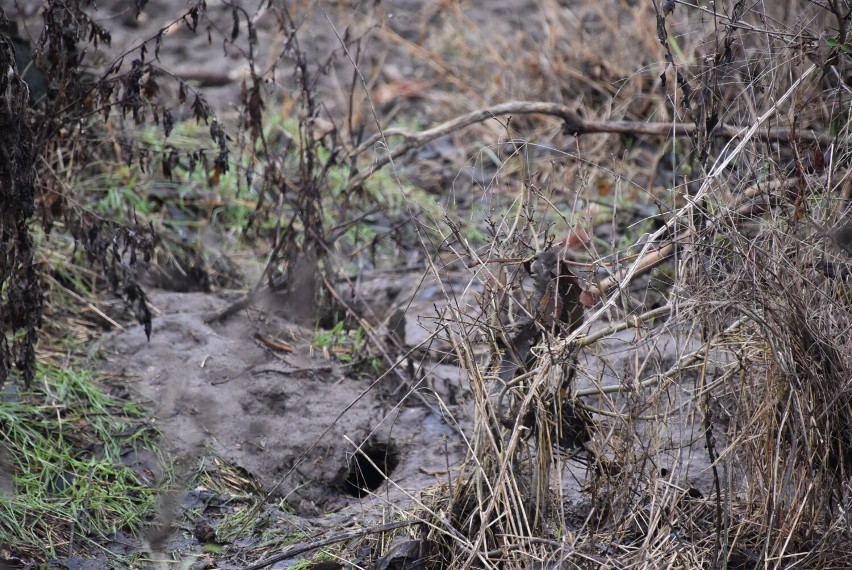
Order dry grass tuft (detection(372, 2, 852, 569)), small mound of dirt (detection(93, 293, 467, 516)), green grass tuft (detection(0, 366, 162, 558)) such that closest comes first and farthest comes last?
1. dry grass tuft (detection(372, 2, 852, 569))
2. green grass tuft (detection(0, 366, 162, 558))
3. small mound of dirt (detection(93, 293, 467, 516))

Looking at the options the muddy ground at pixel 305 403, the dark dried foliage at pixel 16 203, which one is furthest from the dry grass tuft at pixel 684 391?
the dark dried foliage at pixel 16 203

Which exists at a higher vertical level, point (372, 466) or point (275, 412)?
point (275, 412)

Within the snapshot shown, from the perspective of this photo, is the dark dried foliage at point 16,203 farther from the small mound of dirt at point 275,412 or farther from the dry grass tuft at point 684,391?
the dry grass tuft at point 684,391

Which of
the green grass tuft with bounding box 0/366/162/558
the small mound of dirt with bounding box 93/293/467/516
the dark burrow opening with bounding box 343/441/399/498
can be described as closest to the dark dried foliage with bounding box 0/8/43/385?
the green grass tuft with bounding box 0/366/162/558

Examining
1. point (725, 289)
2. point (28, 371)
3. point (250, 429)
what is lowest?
point (250, 429)

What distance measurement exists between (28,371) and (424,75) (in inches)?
Result: 172

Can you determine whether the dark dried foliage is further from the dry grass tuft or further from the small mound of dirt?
the dry grass tuft

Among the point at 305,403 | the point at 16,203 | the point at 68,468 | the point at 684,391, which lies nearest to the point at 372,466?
the point at 305,403

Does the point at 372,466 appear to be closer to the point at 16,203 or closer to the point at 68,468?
the point at 68,468

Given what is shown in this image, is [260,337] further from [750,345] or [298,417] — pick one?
[750,345]

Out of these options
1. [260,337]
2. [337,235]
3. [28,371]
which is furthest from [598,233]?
[28,371]

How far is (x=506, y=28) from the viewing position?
23.3 ft

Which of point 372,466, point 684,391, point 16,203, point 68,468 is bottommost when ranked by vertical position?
point 372,466

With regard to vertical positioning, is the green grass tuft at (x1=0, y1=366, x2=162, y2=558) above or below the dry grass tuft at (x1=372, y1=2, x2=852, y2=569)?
below
